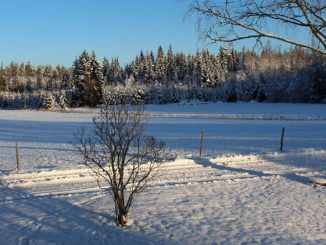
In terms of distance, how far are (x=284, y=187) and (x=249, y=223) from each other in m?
4.19

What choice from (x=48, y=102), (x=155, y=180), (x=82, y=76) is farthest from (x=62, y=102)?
(x=155, y=180)

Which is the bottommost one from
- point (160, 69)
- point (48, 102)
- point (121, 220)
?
point (121, 220)

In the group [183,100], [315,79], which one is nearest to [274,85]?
[315,79]

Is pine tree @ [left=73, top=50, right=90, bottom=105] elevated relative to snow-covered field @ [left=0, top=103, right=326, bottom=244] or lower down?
elevated

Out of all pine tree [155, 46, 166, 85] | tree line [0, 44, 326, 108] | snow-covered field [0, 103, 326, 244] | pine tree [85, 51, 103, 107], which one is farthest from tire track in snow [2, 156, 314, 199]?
pine tree [155, 46, 166, 85]

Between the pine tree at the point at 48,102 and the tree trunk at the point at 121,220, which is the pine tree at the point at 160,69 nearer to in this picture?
the pine tree at the point at 48,102

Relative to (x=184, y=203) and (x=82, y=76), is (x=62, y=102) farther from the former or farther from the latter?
(x=184, y=203)

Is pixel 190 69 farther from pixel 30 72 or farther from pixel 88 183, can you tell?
pixel 88 183

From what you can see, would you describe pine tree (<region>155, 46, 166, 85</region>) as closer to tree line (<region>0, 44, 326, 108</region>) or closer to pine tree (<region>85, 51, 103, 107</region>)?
tree line (<region>0, 44, 326, 108</region>)

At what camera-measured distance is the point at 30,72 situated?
19388 cm

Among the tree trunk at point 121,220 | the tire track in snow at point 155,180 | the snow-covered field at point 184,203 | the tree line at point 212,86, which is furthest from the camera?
the tree line at point 212,86

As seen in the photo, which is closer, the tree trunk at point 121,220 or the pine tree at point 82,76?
the tree trunk at point 121,220

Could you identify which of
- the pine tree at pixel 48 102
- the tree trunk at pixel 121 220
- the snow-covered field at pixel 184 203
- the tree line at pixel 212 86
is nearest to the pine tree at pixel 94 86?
the tree line at pixel 212 86

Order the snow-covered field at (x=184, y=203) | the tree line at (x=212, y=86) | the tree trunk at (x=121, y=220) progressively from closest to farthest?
the snow-covered field at (x=184, y=203)
the tree trunk at (x=121, y=220)
the tree line at (x=212, y=86)
